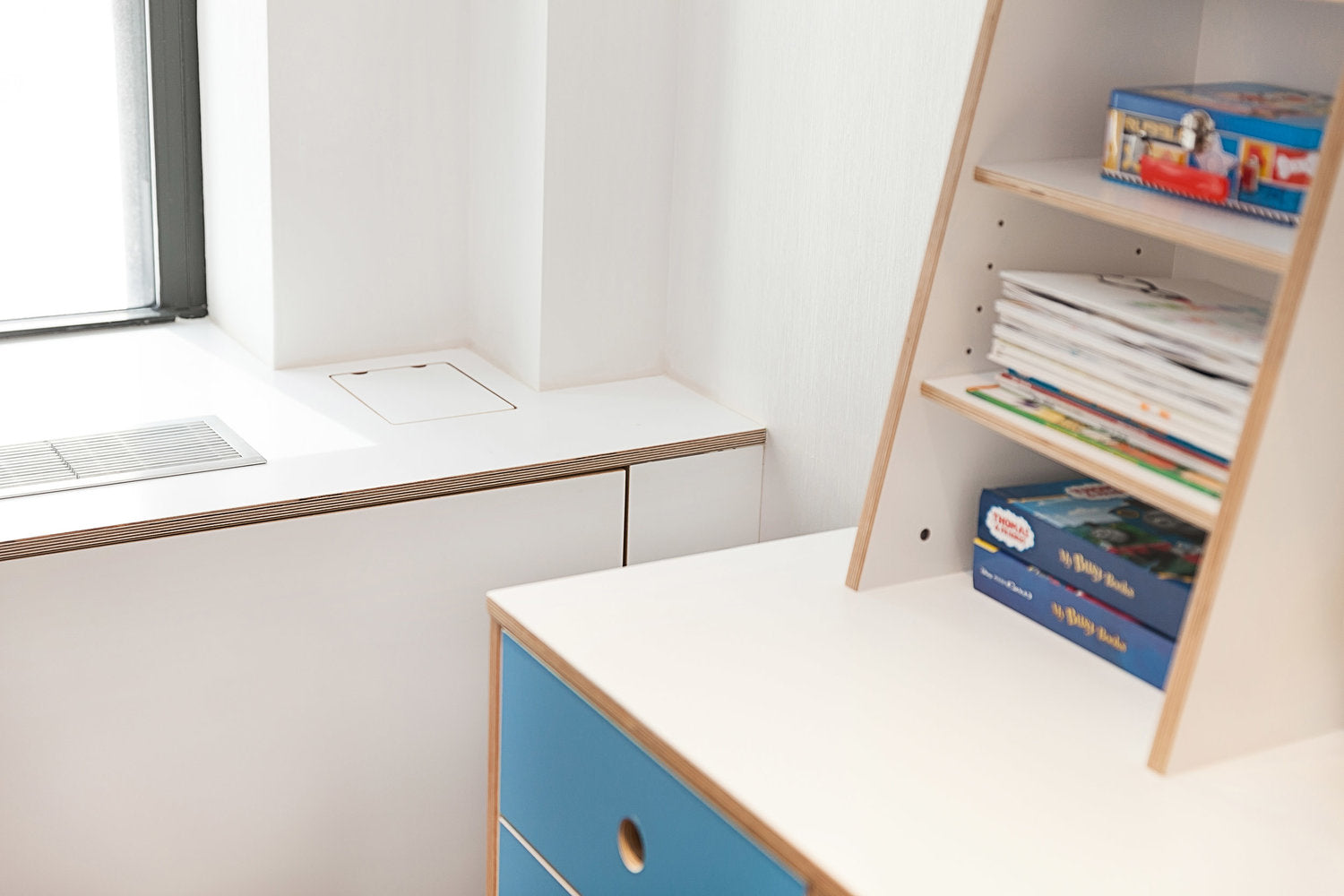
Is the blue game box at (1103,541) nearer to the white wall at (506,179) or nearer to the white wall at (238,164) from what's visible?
the white wall at (506,179)

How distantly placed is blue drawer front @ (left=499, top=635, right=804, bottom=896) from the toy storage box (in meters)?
0.66

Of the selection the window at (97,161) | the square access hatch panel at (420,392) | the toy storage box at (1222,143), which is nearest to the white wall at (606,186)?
the square access hatch panel at (420,392)

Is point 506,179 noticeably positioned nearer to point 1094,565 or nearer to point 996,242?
point 996,242

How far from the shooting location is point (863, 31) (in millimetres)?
1799

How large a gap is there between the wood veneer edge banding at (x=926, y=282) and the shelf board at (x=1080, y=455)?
0.11ft

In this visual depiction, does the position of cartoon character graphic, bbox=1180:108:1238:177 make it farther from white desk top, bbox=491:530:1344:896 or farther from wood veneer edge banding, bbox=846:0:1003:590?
white desk top, bbox=491:530:1344:896

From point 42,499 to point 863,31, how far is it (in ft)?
3.74

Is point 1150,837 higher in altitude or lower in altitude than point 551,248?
lower

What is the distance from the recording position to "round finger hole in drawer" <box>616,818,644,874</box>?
4.26ft

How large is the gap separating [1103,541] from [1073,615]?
0.08 metres

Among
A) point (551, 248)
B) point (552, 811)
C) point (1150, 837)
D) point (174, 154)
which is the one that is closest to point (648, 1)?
point (551, 248)

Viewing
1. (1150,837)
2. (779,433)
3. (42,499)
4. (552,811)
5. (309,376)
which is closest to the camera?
(1150,837)

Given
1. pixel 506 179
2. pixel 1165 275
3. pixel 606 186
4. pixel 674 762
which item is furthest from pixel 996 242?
pixel 506 179

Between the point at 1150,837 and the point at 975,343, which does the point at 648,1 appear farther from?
the point at 1150,837
